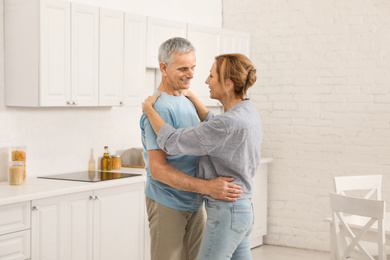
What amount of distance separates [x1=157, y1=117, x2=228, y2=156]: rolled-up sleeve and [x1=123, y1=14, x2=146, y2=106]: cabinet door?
89.2 inches

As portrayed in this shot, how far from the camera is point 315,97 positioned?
227 inches

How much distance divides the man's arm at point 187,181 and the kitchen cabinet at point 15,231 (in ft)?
4.36

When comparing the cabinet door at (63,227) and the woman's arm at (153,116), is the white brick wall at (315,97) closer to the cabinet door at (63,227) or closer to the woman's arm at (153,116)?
the cabinet door at (63,227)

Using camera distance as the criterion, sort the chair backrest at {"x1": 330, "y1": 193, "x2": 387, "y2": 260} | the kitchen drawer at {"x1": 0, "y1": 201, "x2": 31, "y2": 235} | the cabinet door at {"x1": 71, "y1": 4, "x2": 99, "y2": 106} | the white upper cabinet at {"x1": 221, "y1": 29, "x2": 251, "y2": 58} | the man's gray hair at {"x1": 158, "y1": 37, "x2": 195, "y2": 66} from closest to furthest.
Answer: the man's gray hair at {"x1": 158, "y1": 37, "x2": 195, "y2": 66} → the chair backrest at {"x1": 330, "y1": 193, "x2": 387, "y2": 260} → the kitchen drawer at {"x1": 0, "y1": 201, "x2": 31, "y2": 235} → the cabinet door at {"x1": 71, "y1": 4, "x2": 99, "y2": 106} → the white upper cabinet at {"x1": 221, "y1": 29, "x2": 251, "y2": 58}

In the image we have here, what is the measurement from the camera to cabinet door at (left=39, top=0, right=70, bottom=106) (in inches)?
156

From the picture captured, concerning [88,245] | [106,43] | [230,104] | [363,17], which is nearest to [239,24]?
[363,17]

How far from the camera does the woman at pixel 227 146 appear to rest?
95.8 inches

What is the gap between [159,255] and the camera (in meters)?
2.65

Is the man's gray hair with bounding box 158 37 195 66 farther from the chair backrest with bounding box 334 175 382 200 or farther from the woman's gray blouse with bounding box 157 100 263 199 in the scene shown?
the chair backrest with bounding box 334 175 382 200

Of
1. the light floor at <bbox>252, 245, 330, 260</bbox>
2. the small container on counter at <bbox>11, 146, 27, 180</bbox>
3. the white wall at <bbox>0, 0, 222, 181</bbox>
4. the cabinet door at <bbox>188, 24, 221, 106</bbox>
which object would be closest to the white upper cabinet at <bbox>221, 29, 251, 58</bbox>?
Result: the cabinet door at <bbox>188, 24, 221, 106</bbox>

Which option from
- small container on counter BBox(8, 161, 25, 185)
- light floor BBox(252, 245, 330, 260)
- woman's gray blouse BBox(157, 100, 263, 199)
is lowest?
light floor BBox(252, 245, 330, 260)

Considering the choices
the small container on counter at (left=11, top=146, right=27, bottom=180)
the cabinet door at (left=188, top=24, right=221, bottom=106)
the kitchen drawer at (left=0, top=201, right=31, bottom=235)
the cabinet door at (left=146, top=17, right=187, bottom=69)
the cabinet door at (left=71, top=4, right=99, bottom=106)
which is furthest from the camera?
the cabinet door at (left=188, top=24, right=221, bottom=106)

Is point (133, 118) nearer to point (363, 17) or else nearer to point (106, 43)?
point (106, 43)

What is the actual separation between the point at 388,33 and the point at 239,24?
156 cm
